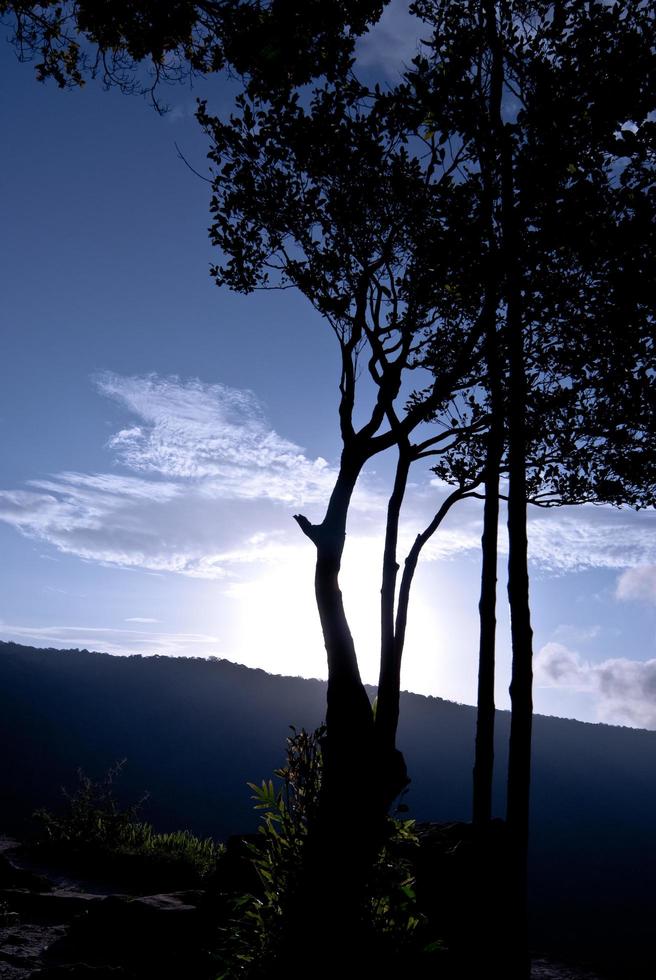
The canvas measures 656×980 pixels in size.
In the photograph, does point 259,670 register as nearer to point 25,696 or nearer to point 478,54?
point 25,696

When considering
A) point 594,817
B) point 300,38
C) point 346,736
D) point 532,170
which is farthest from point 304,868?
point 594,817

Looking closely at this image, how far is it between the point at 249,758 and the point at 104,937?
2049 inches

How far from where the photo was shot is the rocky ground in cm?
1008

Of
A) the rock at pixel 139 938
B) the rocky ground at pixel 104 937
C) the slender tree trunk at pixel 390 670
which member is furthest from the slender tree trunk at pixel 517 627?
the rock at pixel 139 938

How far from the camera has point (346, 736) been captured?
396 inches

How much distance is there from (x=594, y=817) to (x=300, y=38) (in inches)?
2693

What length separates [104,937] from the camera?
37.2ft

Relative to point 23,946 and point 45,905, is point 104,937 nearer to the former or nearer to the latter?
point 23,946

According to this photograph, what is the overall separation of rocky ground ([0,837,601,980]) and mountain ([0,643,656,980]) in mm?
21180

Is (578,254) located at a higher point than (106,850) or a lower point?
higher

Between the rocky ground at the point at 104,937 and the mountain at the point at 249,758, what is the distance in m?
21.2

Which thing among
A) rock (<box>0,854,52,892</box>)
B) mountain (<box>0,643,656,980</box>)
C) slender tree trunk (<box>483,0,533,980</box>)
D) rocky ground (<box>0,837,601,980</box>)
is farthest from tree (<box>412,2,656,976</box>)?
mountain (<box>0,643,656,980</box>)

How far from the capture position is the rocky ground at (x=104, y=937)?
10.1 m

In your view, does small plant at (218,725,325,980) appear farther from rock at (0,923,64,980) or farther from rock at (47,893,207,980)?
rock at (0,923,64,980)
